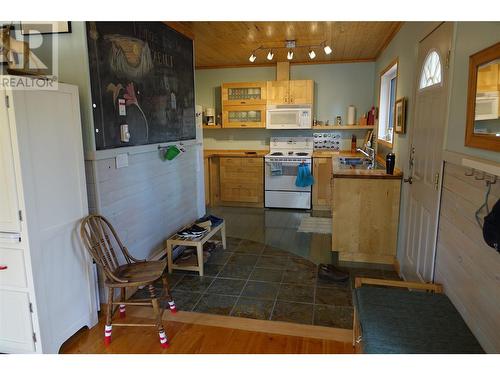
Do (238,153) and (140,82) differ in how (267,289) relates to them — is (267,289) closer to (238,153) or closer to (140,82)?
(140,82)

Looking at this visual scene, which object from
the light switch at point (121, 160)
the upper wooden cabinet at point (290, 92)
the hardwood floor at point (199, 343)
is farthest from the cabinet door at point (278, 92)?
the hardwood floor at point (199, 343)

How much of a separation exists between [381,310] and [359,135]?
4674 millimetres

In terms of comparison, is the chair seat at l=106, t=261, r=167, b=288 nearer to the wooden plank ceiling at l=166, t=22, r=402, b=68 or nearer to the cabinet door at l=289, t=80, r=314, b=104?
the wooden plank ceiling at l=166, t=22, r=402, b=68

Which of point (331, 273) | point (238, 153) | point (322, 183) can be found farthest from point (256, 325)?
point (238, 153)

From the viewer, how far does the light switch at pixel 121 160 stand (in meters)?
2.69

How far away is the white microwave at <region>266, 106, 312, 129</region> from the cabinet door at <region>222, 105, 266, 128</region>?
14cm

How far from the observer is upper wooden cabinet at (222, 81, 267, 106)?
5.96 metres

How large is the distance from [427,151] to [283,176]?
10.8 feet

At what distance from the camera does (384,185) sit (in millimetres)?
3359

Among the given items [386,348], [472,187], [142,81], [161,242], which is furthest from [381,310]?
[142,81]

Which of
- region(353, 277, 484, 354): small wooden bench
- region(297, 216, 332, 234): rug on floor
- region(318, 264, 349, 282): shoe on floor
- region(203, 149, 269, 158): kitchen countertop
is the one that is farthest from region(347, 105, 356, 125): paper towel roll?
region(353, 277, 484, 354): small wooden bench

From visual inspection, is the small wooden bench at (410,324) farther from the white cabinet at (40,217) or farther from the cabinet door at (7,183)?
the cabinet door at (7,183)

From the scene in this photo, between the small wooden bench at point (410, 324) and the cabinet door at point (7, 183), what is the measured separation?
1.92 metres

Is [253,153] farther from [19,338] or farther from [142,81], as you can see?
[19,338]
